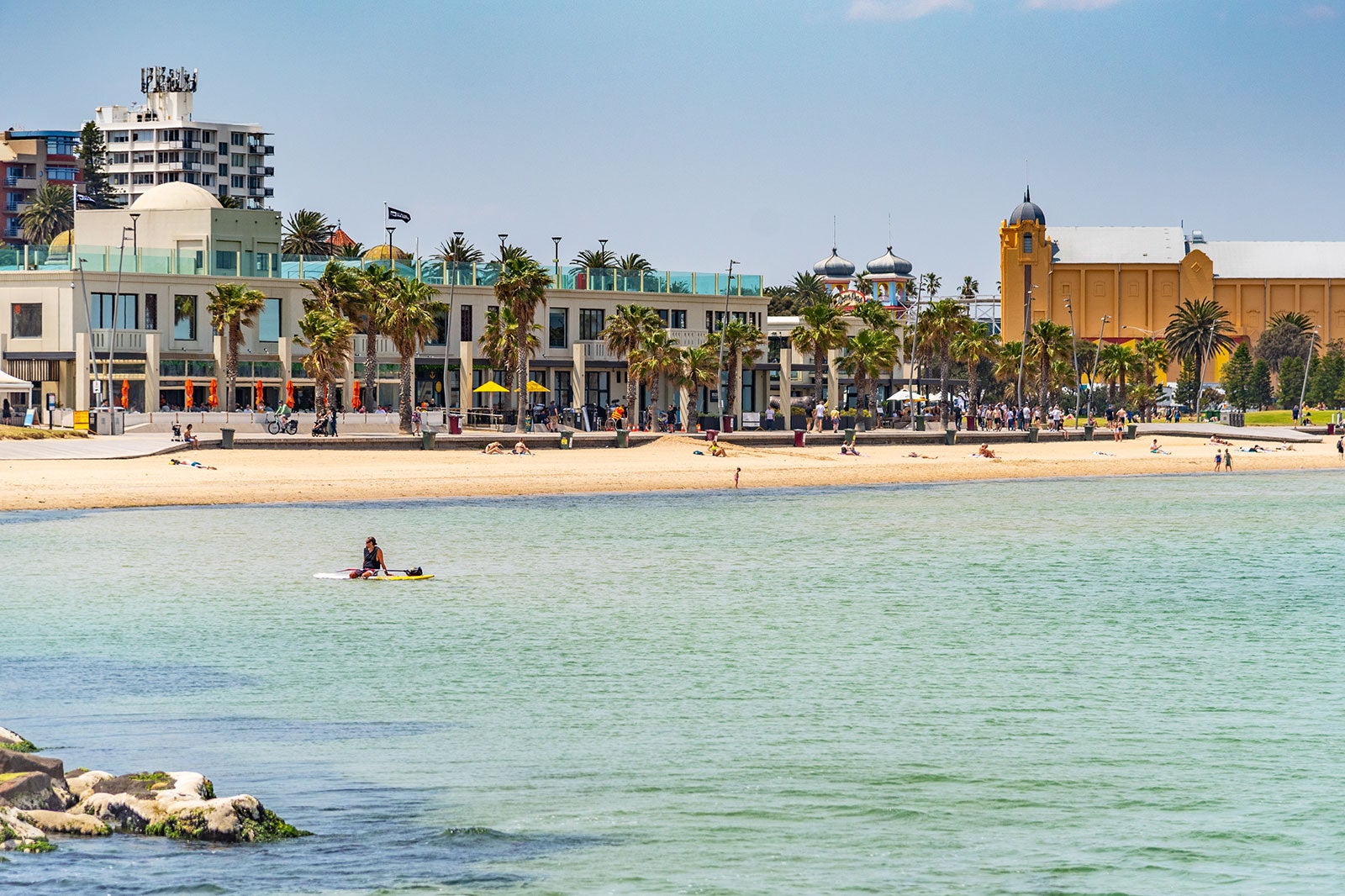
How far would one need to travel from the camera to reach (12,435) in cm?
6525

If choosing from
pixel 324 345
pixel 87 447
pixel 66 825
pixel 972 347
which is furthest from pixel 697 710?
pixel 972 347

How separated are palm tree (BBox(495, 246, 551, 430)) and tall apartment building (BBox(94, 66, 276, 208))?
110 metres

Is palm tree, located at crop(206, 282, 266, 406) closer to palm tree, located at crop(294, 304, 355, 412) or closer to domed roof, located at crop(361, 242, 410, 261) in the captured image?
palm tree, located at crop(294, 304, 355, 412)

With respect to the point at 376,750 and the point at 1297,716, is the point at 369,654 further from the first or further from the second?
the point at 1297,716

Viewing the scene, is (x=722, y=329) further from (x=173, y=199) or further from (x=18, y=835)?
(x=18, y=835)

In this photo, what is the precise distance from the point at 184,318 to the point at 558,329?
19837 mm

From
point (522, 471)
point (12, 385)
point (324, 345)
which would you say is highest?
point (324, 345)

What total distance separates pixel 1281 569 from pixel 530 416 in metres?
49.3

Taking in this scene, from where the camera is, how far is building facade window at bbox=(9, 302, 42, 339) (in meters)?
79.8

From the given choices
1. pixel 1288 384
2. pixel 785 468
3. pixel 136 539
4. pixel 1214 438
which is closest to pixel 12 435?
pixel 136 539

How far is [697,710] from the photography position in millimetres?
22844

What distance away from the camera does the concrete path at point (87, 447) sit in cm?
6081

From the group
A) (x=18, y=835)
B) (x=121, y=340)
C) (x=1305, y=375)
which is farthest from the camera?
(x=1305, y=375)

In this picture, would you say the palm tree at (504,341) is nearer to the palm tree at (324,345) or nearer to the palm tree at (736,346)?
the palm tree at (324,345)
